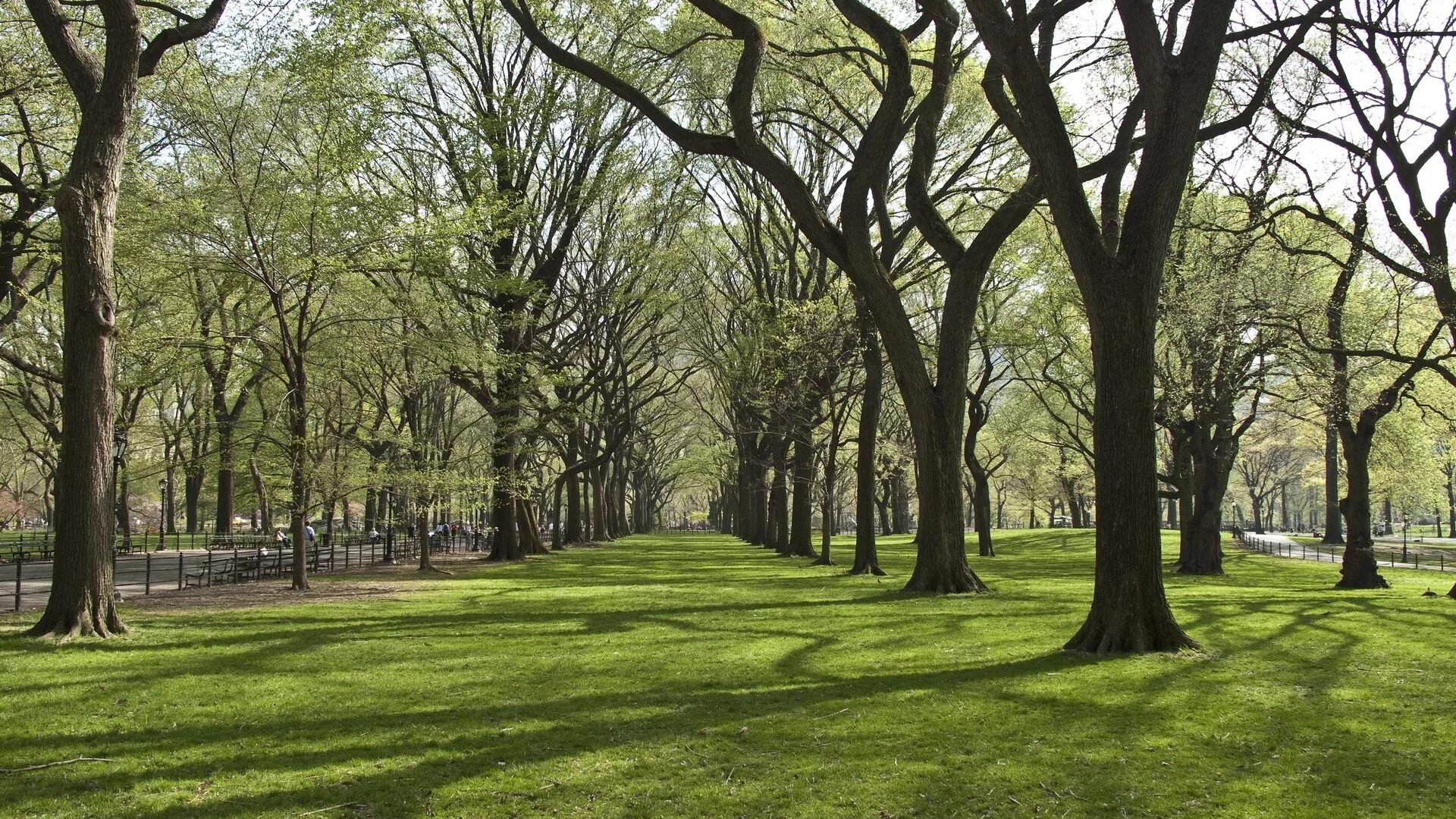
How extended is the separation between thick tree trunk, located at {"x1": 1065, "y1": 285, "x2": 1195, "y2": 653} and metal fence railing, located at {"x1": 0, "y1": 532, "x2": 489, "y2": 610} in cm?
1192

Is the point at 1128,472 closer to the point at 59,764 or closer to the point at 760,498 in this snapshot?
the point at 59,764

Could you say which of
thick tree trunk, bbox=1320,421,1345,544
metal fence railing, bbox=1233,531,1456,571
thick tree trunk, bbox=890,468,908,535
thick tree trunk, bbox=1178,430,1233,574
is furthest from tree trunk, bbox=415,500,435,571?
thick tree trunk, bbox=890,468,908,535

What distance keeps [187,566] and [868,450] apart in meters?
19.8

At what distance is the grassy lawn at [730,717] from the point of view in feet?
17.4

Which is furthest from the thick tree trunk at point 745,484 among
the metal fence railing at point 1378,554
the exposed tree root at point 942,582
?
the metal fence railing at point 1378,554

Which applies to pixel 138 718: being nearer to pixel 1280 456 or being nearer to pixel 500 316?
pixel 500 316

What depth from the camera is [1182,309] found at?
1997 cm

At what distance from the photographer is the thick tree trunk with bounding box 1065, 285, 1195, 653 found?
961 cm

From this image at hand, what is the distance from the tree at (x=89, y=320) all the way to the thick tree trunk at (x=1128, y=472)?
11.3 metres

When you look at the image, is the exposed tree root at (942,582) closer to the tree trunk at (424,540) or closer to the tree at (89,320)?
the tree at (89,320)

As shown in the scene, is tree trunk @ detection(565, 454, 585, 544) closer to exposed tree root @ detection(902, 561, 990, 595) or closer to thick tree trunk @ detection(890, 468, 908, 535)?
thick tree trunk @ detection(890, 468, 908, 535)

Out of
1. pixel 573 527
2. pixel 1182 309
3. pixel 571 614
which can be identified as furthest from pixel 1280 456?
pixel 571 614

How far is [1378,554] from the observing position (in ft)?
123

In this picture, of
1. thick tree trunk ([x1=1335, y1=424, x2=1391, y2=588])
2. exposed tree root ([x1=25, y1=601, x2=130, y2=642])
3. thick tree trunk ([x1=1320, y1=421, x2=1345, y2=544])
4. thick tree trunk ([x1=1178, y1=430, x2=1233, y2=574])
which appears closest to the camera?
exposed tree root ([x1=25, y1=601, x2=130, y2=642])
